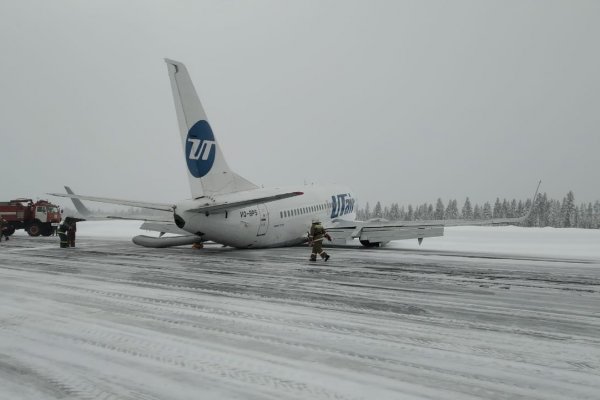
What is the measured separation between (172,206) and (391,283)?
10.2 metres

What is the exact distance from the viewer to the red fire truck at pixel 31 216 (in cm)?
3800

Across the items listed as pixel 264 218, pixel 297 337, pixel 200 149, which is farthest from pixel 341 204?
pixel 297 337

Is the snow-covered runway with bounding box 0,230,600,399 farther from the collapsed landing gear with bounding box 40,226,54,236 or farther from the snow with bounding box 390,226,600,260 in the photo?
the collapsed landing gear with bounding box 40,226,54,236

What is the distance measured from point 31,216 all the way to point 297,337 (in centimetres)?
3878

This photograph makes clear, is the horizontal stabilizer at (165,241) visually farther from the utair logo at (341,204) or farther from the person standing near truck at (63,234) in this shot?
the utair logo at (341,204)

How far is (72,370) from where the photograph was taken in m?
5.13

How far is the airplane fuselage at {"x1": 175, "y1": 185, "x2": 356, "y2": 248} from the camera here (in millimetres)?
18469

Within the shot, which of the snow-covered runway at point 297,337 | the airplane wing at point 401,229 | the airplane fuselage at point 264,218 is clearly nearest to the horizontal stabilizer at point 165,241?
the airplane fuselage at point 264,218

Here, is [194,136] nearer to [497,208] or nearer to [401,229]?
[401,229]

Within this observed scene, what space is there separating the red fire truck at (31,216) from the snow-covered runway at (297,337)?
2901cm

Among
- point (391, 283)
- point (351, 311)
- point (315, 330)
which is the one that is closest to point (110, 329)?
point (315, 330)

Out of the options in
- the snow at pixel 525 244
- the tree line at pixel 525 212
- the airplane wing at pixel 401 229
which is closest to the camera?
the airplane wing at pixel 401 229

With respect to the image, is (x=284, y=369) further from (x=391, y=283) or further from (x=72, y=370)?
(x=391, y=283)

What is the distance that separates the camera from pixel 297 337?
6480mm
